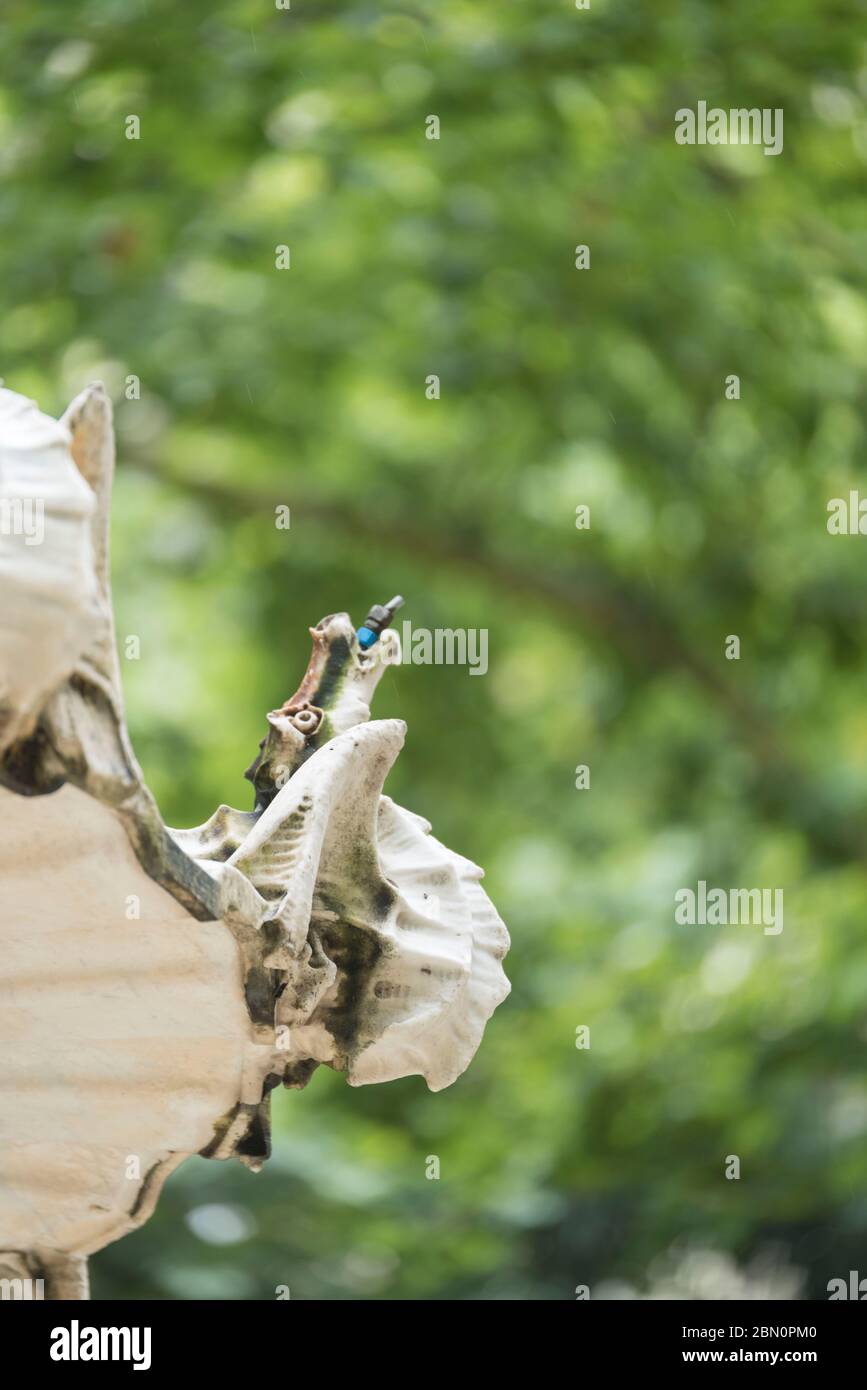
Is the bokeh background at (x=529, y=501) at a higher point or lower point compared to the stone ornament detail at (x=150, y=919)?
higher

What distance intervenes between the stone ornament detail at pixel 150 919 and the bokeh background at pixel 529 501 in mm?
3294

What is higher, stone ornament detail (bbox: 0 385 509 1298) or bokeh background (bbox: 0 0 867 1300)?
bokeh background (bbox: 0 0 867 1300)

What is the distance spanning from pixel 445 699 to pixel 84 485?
7294mm

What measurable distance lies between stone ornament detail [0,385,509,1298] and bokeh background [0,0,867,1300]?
10.8 feet

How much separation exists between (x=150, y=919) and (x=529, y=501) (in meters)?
6.56

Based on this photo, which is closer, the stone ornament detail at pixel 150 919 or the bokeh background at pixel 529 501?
the stone ornament detail at pixel 150 919

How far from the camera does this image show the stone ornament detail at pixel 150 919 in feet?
6.46

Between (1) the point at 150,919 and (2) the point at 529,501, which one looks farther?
(2) the point at 529,501

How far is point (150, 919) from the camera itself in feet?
7.34

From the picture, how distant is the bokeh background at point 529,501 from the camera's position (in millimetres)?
6266

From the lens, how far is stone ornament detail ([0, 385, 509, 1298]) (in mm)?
1968

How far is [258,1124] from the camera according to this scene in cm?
248
